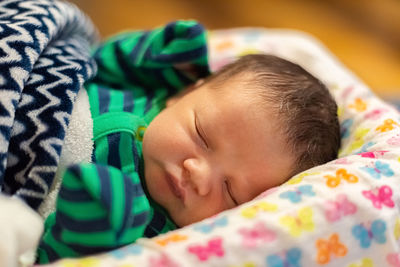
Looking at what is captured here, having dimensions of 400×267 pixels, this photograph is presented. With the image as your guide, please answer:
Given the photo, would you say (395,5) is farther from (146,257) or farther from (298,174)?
(146,257)

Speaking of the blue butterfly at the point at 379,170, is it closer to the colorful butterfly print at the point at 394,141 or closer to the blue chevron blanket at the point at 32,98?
the colorful butterfly print at the point at 394,141

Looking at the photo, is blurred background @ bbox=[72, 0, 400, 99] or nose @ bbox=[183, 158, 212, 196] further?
blurred background @ bbox=[72, 0, 400, 99]

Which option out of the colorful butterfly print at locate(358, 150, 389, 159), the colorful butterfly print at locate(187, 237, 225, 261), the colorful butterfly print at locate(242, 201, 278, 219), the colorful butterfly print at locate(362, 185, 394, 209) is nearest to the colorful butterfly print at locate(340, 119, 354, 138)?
the colorful butterfly print at locate(358, 150, 389, 159)

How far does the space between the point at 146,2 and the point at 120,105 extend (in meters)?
1.28

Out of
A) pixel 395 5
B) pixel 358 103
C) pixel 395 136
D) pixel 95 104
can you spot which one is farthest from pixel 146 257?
pixel 395 5

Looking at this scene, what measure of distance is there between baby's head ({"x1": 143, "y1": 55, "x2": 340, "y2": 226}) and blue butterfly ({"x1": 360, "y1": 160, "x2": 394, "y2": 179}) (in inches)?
4.5

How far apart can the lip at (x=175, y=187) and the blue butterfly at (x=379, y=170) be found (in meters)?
0.30

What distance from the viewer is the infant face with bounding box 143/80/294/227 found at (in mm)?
851

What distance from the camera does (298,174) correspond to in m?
0.86

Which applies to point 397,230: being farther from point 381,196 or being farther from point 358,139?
point 358,139

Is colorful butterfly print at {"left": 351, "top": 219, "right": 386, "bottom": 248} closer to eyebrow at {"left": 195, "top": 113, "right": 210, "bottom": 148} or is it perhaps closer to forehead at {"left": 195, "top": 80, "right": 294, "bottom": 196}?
forehead at {"left": 195, "top": 80, "right": 294, "bottom": 196}

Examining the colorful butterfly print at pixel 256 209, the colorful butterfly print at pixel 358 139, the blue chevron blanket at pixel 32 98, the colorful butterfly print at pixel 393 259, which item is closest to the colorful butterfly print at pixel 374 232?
the colorful butterfly print at pixel 393 259

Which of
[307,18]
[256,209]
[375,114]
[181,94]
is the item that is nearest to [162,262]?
[256,209]

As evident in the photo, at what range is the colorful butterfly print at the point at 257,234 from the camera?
0.69 m
